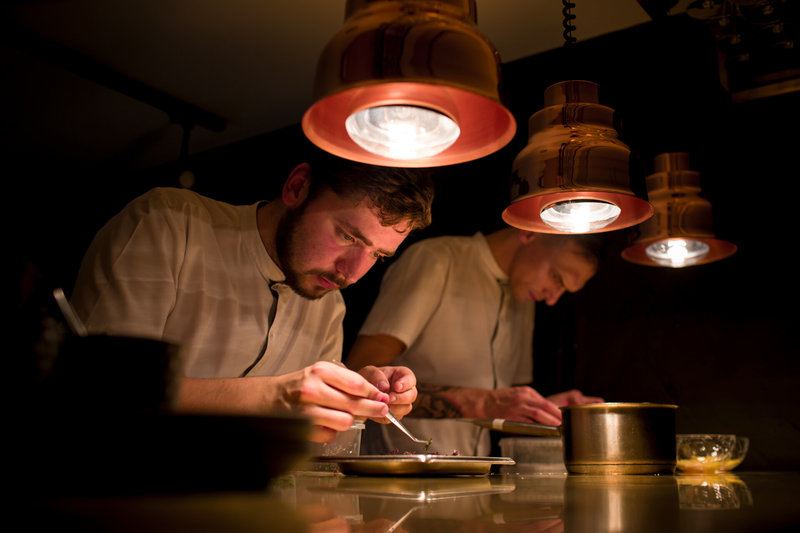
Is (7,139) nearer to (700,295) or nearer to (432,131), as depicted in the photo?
(432,131)

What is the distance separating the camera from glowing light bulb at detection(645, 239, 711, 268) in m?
2.39

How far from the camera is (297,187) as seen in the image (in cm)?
212

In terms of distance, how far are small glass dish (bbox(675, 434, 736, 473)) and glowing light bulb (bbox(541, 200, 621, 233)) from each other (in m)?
0.82

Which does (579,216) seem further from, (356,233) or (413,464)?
(413,464)

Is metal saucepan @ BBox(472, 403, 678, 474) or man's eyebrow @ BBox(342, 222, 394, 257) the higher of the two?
man's eyebrow @ BBox(342, 222, 394, 257)

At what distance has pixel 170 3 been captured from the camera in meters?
2.16

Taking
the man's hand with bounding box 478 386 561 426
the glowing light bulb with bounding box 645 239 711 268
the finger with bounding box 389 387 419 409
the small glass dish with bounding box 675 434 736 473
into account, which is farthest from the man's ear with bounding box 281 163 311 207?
the small glass dish with bounding box 675 434 736 473

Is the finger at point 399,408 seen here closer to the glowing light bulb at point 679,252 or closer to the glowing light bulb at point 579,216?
the glowing light bulb at point 579,216

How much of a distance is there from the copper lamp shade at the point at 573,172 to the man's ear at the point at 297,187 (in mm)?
758

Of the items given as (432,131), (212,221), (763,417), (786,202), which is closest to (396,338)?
(212,221)

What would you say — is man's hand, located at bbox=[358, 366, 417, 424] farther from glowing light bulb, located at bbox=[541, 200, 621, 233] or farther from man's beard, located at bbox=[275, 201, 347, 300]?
glowing light bulb, located at bbox=[541, 200, 621, 233]

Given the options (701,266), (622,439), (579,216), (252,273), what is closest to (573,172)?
(579,216)

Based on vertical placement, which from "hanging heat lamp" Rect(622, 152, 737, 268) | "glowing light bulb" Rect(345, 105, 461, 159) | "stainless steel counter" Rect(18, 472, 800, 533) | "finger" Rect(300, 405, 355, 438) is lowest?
"stainless steel counter" Rect(18, 472, 800, 533)

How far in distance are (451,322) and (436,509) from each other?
2241 millimetres
